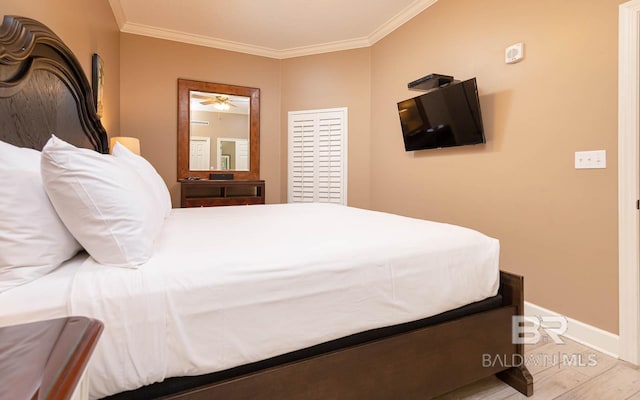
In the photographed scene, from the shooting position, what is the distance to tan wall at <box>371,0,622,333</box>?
6.37ft

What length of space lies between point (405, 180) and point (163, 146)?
310cm

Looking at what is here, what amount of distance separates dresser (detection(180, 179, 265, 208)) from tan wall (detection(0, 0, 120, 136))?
102 cm

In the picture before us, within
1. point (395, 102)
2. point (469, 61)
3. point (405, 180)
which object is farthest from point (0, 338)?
point (395, 102)

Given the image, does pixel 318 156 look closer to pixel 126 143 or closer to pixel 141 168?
pixel 126 143

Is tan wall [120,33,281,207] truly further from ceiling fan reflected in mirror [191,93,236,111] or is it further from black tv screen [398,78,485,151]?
black tv screen [398,78,485,151]

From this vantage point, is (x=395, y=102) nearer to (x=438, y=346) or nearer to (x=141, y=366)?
(x=438, y=346)

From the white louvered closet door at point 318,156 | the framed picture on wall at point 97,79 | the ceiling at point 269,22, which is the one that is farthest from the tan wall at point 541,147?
the framed picture on wall at point 97,79

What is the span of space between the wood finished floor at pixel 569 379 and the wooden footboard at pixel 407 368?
12 centimetres

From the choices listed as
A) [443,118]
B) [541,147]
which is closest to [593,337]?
[541,147]

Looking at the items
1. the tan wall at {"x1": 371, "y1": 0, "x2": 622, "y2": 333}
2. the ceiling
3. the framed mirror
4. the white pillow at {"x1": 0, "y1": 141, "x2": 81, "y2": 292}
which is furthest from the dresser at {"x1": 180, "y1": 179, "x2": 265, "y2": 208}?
the white pillow at {"x1": 0, "y1": 141, "x2": 81, "y2": 292}

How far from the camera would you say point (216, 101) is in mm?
4359

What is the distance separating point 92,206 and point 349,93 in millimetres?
3955

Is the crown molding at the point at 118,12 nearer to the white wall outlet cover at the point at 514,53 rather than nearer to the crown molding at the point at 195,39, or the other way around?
the crown molding at the point at 195,39

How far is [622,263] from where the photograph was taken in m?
1.86
